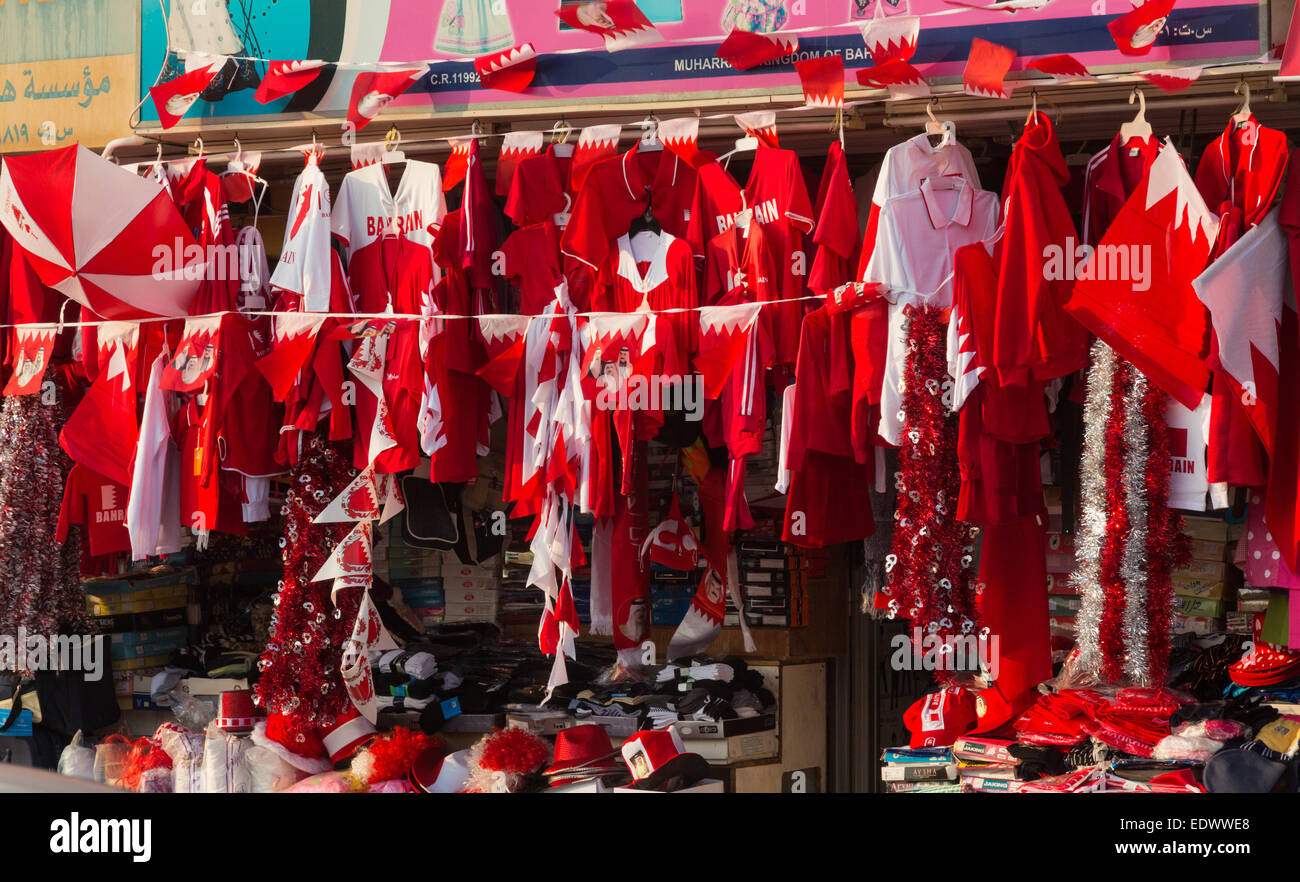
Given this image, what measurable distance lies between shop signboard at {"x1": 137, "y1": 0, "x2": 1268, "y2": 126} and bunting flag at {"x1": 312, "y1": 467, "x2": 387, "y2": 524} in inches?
60.3

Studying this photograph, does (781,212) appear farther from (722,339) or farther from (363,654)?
(363,654)

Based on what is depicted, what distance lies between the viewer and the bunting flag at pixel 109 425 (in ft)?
18.8

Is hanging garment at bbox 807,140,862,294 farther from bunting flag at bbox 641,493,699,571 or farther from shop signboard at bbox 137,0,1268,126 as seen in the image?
bunting flag at bbox 641,493,699,571

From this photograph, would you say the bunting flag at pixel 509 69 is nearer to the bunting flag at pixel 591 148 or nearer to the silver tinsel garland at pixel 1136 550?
the bunting flag at pixel 591 148

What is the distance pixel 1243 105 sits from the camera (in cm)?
473

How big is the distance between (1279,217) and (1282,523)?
1021 mm

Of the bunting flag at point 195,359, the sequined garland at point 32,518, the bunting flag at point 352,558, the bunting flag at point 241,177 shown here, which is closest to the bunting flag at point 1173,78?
the bunting flag at point 352,558

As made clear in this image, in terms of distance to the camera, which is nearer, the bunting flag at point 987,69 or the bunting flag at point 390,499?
the bunting flag at point 987,69

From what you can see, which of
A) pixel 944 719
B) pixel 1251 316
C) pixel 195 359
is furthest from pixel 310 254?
pixel 1251 316

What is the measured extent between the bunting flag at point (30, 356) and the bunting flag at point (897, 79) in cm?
357

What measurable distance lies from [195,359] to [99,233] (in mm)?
631

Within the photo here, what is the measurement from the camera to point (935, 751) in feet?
17.1

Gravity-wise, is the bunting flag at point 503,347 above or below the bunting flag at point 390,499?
above

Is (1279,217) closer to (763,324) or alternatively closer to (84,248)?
(763,324)
